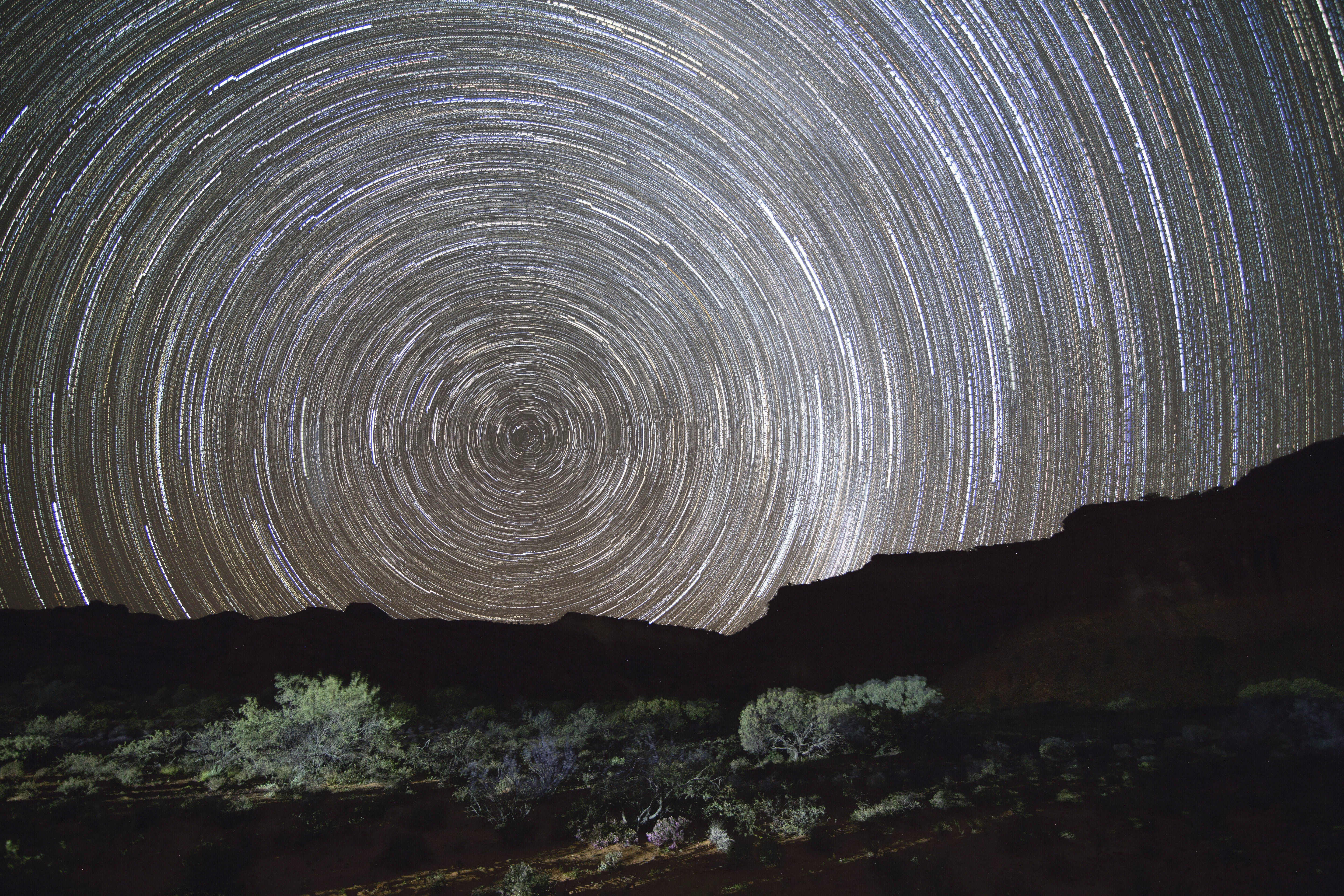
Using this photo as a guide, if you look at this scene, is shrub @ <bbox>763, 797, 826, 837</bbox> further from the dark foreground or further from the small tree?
the small tree

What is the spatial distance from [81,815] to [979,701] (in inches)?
1227

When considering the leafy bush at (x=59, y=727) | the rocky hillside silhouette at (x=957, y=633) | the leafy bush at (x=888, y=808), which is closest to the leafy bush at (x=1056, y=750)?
the leafy bush at (x=888, y=808)

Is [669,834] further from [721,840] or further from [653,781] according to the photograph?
[653,781]

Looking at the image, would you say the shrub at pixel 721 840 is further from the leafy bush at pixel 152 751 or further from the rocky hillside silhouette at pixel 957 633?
the rocky hillside silhouette at pixel 957 633

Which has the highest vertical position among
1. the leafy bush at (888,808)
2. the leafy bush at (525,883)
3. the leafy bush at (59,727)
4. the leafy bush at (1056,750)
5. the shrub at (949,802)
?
the leafy bush at (1056,750)

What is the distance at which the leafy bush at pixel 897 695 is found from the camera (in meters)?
25.1

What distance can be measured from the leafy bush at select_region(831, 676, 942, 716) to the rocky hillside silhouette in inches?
95.7

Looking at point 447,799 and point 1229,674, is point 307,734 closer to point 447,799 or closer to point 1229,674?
point 447,799

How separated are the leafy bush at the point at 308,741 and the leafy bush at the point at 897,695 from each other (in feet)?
61.8

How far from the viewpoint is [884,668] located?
34.6 metres

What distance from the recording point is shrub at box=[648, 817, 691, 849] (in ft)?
34.1

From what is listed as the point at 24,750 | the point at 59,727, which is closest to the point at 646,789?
the point at 24,750

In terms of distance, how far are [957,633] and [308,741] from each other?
33.7 metres

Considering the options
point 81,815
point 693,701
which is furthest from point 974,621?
point 81,815
